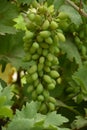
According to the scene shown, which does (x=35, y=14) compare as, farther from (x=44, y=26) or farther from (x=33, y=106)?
(x=33, y=106)

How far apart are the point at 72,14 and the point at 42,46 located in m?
0.13

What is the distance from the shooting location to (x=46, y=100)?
3.52ft

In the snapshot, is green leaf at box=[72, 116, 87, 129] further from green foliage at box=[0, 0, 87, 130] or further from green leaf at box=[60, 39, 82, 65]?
green leaf at box=[60, 39, 82, 65]

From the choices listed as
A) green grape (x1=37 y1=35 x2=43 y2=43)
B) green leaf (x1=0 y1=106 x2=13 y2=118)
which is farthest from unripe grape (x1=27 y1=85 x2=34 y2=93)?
green leaf (x1=0 y1=106 x2=13 y2=118)

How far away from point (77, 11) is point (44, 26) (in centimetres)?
13

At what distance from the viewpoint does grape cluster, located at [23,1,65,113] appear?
3.34 feet

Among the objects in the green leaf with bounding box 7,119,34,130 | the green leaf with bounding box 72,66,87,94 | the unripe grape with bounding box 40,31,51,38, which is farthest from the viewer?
the green leaf with bounding box 72,66,87,94

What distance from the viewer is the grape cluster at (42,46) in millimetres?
1018

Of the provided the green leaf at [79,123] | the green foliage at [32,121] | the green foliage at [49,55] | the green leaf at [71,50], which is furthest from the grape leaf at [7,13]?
the green foliage at [32,121]

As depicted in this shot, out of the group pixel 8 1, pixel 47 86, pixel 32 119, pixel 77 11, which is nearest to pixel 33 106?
pixel 32 119

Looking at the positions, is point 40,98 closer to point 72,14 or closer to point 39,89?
Result: point 39,89

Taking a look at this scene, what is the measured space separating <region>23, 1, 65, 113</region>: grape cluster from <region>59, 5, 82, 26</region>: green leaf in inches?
2.0

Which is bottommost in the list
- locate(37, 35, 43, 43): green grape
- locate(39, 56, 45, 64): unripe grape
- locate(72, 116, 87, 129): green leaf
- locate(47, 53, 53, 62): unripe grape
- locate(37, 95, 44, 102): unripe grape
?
locate(72, 116, 87, 129): green leaf

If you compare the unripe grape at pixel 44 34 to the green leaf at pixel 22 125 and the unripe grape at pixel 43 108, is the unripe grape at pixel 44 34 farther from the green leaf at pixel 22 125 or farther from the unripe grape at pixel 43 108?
the green leaf at pixel 22 125
